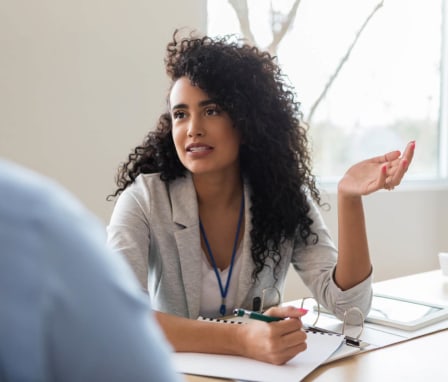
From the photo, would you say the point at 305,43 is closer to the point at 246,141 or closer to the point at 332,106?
the point at 332,106

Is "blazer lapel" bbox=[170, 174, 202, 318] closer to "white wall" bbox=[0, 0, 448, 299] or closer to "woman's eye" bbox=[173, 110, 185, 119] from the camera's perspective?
"woman's eye" bbox=[173, 110, 185, 119]

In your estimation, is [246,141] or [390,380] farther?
[246,141]

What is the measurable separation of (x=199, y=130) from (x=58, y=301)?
1.37m

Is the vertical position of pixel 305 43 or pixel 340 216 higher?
pixel 305 43

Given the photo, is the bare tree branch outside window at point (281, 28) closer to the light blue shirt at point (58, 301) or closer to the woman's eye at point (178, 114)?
the woman's eye at point (178, 114)

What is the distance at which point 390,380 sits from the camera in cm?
105

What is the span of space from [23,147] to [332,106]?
1.89m

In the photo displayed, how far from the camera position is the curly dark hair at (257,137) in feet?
5.43

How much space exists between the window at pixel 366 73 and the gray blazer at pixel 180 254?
181 centimetres

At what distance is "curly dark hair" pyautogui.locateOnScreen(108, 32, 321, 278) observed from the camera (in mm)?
1655

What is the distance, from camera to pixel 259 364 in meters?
1.11

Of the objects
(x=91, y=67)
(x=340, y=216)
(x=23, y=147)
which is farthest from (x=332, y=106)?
(x=340, y=216)

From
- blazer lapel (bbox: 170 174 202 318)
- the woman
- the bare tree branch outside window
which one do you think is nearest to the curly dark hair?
the woman

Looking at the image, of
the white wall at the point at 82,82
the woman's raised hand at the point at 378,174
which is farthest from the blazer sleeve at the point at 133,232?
the white wall at the point at 82,82
